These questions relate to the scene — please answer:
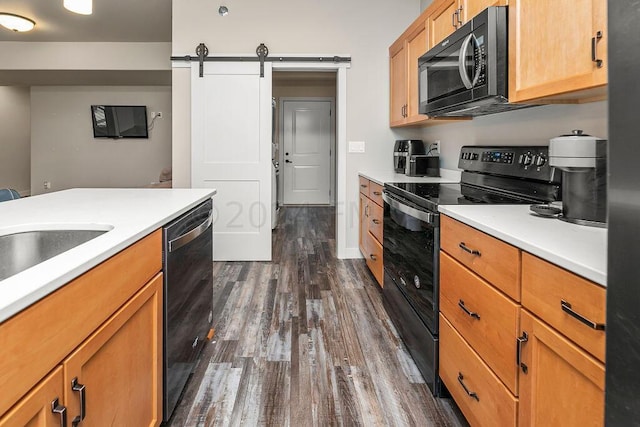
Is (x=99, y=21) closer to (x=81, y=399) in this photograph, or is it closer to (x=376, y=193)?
(x=376, y=193)

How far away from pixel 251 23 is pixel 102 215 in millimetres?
3259

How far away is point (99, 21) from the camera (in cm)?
501

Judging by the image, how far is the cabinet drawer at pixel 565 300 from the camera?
833 millimetres

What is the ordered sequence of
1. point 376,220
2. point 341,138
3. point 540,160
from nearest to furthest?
point 540,160 → point 376,220 → point 341,138

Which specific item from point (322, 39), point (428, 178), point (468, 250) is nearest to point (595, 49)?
point (468, 250)

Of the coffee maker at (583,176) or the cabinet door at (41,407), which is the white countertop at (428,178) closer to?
the coffee maker at (583,176)

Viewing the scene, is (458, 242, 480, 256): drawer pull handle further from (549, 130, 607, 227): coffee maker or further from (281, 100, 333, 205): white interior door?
(281, 100, 333, 205): white interior door

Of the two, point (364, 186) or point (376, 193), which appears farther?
point (364, 186)

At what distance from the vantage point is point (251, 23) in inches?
163

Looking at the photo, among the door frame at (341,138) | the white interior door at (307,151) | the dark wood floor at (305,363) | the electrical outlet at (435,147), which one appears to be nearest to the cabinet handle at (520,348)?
the dark wood floor at (305,363)

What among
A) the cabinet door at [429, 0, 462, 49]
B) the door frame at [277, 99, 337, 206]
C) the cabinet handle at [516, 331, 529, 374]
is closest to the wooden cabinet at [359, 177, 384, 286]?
the cabinet door at [429, 0, 462, 49]

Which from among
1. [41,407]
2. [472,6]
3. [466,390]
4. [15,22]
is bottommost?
[466,390]

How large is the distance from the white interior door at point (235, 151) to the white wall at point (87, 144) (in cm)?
379

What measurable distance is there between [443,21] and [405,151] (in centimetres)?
133
